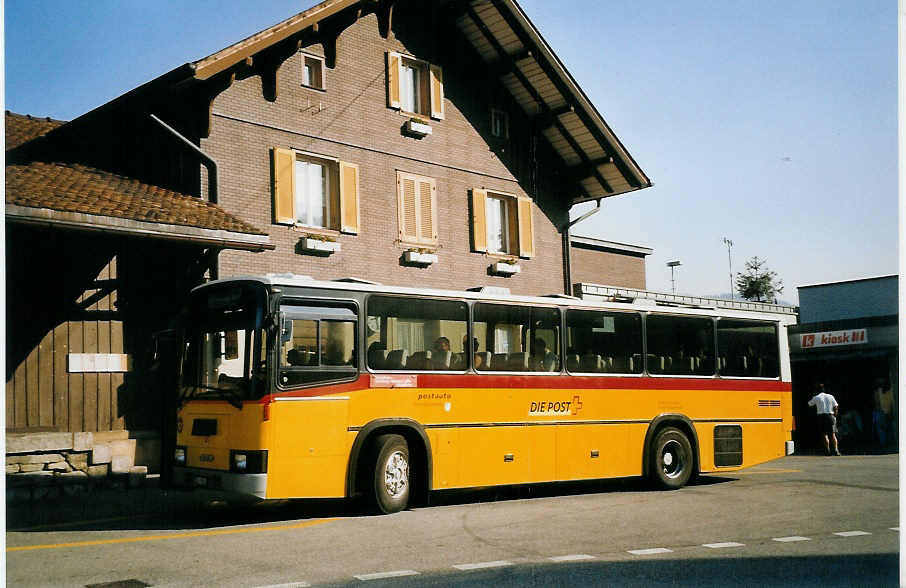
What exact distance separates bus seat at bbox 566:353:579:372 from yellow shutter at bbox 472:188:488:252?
728 centimetres

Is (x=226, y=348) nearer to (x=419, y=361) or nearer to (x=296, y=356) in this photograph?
(x=296, y=356)

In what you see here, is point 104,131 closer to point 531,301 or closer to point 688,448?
point 531,301

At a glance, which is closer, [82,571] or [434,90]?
[82,571]

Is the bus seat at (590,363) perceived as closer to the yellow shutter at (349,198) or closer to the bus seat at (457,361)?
the bus seat at (457,361)

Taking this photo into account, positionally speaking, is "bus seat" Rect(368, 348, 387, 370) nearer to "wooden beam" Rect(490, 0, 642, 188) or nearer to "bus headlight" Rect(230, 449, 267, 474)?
"bus headlight" Rect(230, 449, 267, 474)

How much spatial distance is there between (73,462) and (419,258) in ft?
25.2

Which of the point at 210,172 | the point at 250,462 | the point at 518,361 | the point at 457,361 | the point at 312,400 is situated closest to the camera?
the point at 250,462

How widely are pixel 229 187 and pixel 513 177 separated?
292 inches

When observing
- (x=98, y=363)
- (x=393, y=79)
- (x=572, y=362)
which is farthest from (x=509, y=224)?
(x=98, y=363)

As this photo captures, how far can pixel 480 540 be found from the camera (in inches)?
360

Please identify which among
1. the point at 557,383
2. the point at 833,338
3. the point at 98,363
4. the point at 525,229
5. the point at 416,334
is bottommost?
the point at 557,383

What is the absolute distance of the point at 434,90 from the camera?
20.1 meters

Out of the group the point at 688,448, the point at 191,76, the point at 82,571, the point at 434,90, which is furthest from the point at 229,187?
the point at 82,571

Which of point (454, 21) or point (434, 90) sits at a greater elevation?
point (454, 21)
